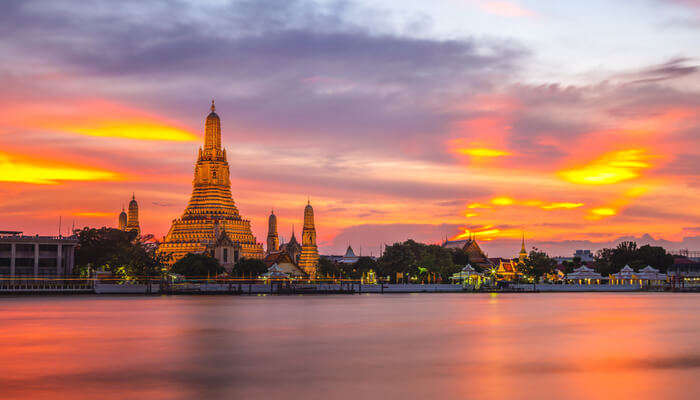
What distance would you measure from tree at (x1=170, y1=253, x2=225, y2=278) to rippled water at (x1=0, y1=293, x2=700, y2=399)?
59.7m

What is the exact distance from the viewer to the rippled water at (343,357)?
28625mm

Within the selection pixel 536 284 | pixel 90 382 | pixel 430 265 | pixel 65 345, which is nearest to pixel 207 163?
pixel 430 265

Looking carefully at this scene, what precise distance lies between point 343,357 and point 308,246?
13958 cm

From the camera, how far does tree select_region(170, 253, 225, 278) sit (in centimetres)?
12756

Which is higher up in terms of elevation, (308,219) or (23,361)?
(308,219)

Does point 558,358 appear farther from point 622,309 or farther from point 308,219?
point 308,219

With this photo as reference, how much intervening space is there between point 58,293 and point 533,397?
313 feet

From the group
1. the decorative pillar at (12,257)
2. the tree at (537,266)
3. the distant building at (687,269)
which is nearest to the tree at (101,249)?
the decorative pillar at (12,257)

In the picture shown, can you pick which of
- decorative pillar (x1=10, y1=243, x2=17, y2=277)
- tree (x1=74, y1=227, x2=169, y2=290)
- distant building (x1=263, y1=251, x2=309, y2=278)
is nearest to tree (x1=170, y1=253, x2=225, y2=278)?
tree (x1=74, y1=227, x2=169, y2=290)

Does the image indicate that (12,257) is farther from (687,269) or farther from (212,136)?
(687,269)

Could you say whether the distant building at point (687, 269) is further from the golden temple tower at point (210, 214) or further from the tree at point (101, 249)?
the tree at point (101, 249)

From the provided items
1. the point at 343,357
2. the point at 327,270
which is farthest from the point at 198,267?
the point at 343,357

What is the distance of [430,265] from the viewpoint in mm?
144625

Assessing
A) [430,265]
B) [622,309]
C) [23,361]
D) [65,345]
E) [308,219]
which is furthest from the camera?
[308,219]
